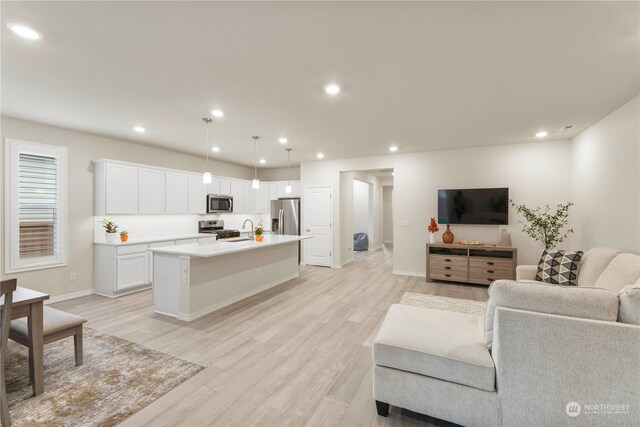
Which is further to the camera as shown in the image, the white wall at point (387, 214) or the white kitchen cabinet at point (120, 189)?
the white wall at point (387, 214)

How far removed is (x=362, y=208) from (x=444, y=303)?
20.0 ft

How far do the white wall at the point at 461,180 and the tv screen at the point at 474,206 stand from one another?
16 cm

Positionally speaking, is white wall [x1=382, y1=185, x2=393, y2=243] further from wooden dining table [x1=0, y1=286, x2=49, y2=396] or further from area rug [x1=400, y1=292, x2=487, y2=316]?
wooden dining table [x1=0, y1=286, x2=49, y2=396]

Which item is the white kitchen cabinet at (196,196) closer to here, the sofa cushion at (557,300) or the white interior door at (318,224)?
the white interior door at (318,224)

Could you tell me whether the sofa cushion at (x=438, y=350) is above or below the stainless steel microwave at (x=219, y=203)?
below

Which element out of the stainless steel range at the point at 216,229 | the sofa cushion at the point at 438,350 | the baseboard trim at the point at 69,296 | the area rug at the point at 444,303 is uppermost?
the stainless steel range at the point at 216,229

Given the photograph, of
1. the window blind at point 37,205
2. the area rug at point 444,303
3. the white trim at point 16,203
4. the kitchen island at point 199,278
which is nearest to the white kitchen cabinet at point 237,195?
the kitchen island at point 199,278

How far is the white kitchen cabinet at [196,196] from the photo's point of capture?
5988mm

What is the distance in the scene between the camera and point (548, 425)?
1512 mm

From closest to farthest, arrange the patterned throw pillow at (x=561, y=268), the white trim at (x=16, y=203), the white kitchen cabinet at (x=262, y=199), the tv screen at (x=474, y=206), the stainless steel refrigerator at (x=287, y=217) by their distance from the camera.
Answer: the patterned throw pillow at (x=561, y=268), the white trim at (x=16, y=203), the tv screen at (x=474, y=206), the stainless steel refrigerator at (x=287, y=217), the white kitchen cabinet at (x=262, y=199)

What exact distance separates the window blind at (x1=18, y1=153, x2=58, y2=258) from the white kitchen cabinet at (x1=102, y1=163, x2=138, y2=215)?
2.09 ft

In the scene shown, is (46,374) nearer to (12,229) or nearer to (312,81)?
(12,229)

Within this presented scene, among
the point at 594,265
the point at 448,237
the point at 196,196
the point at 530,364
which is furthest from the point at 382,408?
the point at 196,196

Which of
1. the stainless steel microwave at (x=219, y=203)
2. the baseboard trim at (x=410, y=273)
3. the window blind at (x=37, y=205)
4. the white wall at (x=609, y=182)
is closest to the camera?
the white wall at (x=609, y=182)
